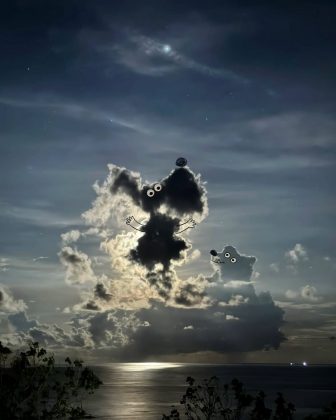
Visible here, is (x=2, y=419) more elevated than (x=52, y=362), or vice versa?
(x=52, y=362)

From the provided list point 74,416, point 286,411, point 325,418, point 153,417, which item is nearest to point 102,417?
point 153,417

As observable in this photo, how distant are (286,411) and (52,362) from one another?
22921mm

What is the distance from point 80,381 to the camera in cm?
5853

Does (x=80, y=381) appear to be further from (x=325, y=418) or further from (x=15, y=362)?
(x=325, y=418)

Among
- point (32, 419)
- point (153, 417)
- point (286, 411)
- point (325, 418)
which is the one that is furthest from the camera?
point (153, 417)

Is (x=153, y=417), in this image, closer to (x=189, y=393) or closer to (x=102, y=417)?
(x=102, y=417)

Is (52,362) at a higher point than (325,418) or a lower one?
higher

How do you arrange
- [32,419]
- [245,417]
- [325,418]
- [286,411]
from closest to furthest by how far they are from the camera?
[325,418] → [286,411] → [32,419] → [245,417]

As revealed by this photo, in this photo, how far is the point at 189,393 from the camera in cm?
5853

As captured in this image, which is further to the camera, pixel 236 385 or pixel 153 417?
pixel 153 417

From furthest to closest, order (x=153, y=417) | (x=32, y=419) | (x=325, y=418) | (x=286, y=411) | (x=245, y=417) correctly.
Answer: (x=153, y=417), (x=245, y=417), (x=32, y=419), (x=286, y=411), (x=325, y=418)

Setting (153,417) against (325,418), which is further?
(153,417)

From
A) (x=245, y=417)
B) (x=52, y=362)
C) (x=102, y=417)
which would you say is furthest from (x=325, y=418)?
(x=102, y=417)

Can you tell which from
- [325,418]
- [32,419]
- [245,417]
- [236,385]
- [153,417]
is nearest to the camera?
[325,418]
